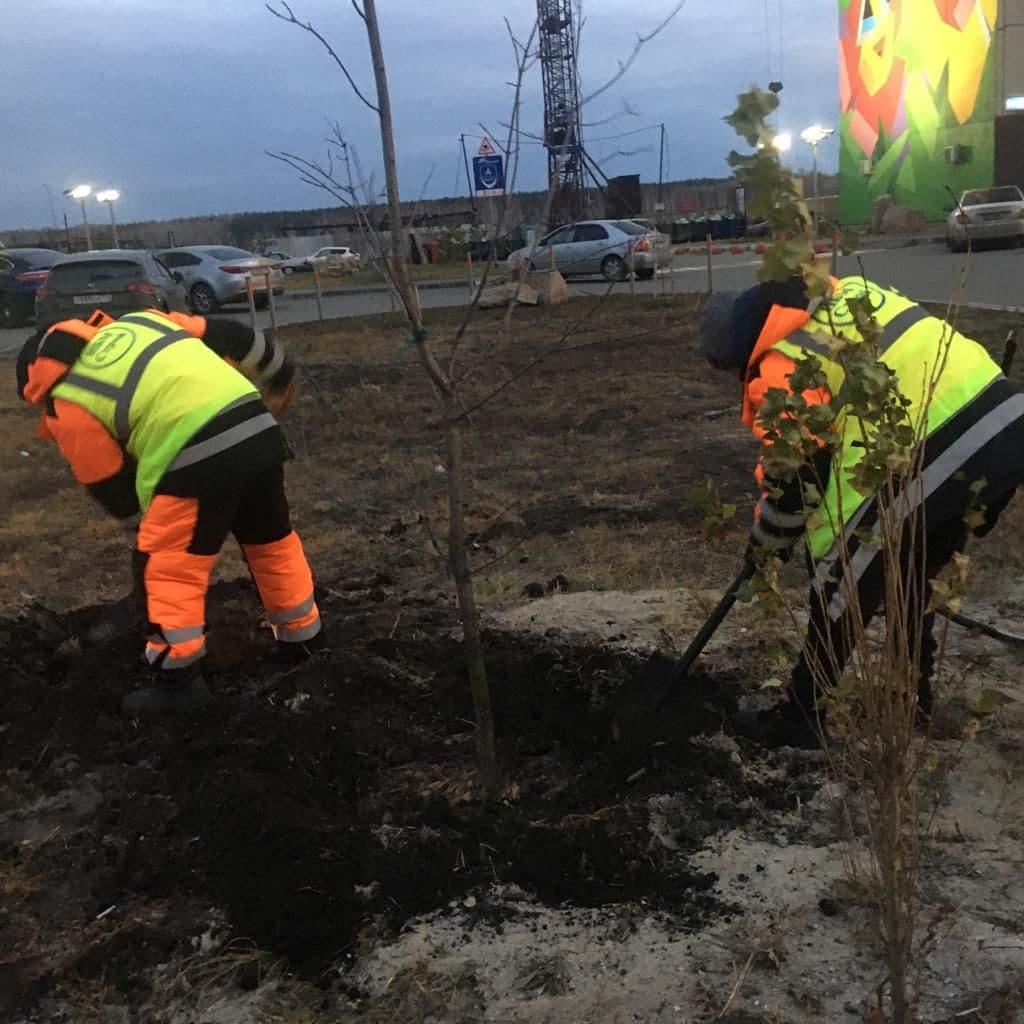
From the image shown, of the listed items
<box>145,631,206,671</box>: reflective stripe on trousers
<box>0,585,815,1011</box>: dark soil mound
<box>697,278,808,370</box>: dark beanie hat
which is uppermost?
<box>697,278,808,370</box>: dark beanie hat

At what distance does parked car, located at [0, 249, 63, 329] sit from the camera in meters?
18.4

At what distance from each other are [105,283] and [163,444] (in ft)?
40.0

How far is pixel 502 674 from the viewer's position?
3715 mm

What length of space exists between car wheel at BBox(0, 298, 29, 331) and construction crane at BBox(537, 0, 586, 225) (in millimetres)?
18646

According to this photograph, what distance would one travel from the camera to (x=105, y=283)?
46.4ft

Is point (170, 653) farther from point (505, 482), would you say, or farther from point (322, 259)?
point (322, 259)

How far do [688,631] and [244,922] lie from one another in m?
2.09

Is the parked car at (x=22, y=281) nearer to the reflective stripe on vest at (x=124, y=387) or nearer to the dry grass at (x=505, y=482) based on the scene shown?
the dry grass at (x=505, y=482)

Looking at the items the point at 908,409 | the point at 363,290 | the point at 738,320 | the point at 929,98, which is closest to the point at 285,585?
the point at 738,320

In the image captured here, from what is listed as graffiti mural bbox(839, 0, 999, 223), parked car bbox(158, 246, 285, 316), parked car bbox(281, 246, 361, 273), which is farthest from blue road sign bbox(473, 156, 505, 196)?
parked car bbox(281, 246, 361, 273)

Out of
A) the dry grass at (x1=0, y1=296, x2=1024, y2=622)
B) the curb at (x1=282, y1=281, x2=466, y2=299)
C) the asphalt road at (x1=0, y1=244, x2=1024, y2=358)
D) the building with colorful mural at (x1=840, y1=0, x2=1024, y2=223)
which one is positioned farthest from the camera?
the building with colorful mural at (x1=840, y1=0, x2=1024, y2=223)

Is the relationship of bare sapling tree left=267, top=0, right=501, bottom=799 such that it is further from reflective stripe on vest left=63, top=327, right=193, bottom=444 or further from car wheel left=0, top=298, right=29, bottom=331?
car wheel left=0, top=298, right=29, bottom=331

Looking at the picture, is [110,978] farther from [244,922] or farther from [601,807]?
[601,807]

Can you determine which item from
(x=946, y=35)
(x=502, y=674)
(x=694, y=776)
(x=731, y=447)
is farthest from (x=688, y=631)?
(x=946, y=35)
